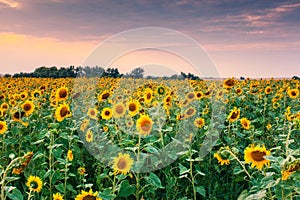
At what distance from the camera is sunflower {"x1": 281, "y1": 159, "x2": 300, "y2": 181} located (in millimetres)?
1848

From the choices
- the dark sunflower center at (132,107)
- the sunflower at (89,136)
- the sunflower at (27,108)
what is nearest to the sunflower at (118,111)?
the dark sunflower center at (132,107)

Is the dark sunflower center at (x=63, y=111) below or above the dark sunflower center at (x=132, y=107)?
below

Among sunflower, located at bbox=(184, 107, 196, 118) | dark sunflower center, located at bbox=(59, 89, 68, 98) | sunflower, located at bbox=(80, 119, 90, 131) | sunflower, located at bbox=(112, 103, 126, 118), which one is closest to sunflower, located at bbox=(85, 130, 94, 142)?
sunflower, located at bbox=(80, 119, 90, 131)

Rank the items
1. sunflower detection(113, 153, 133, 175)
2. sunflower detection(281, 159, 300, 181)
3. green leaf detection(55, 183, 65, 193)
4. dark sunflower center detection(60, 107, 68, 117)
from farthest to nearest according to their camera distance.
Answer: dark sunflower center detection(60, 107, 68, 117), green leaf detection(55, 183, 65, 193), sunflower detection(113, 153, 133, 175), sunflower detection(281, 159, 300, 181)

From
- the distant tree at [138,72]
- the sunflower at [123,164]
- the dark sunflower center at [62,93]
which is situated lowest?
the sunflower at [123,164]

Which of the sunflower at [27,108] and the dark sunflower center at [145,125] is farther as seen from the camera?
→ the sunflower at [27,108]

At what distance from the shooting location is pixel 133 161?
10.8ft

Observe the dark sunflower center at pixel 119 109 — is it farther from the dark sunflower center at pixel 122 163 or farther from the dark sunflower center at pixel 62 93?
the dark sunflower center at pixel 122 163

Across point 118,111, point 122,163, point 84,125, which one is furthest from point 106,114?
point 122,163

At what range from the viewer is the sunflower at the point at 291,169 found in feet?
6.06

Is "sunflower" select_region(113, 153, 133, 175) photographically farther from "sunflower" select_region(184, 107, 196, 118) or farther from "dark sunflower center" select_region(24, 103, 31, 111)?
"dark sunflower center" select_region(24, 103, 31, 111)

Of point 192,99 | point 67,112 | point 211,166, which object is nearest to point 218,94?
point 192,99

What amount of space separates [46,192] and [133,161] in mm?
901

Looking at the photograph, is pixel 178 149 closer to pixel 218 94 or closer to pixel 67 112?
pixel 67 112
